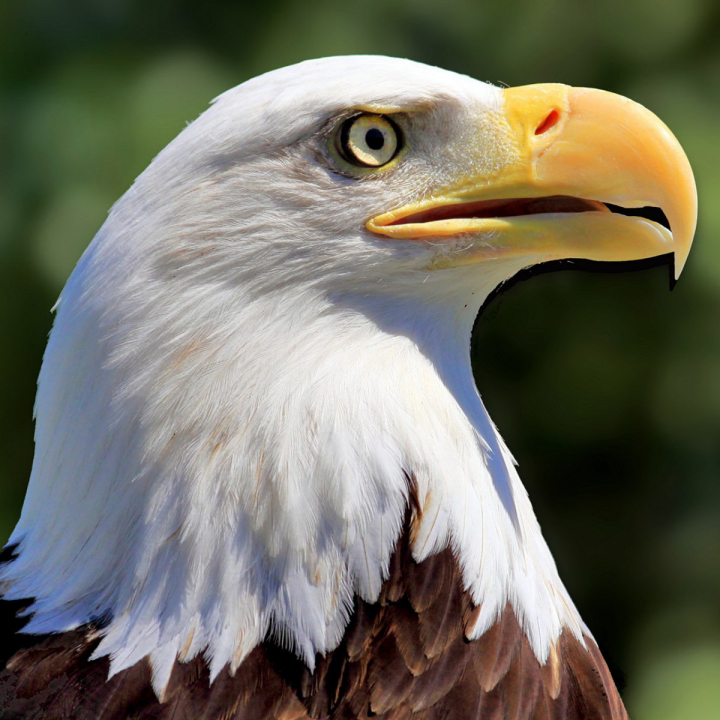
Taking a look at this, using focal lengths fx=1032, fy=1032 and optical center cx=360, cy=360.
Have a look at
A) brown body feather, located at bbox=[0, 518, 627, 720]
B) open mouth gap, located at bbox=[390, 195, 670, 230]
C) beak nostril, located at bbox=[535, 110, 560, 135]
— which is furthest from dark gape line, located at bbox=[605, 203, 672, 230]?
brown body feather, located at bbox=[0, 518, 627, 720]

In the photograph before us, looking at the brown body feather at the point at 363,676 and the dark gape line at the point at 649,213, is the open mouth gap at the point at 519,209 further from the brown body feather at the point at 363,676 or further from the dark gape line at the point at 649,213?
the brown body feather at the point at 363,676

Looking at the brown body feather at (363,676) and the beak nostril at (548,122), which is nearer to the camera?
the brown body feather at (363,676)

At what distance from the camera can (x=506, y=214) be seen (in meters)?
1.76

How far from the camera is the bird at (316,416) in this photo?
5.10 ft

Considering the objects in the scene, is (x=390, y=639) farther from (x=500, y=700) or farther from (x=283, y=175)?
(x=283, y=175)

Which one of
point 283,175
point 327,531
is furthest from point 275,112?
point 327,531

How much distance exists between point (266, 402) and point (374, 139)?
0.47 m

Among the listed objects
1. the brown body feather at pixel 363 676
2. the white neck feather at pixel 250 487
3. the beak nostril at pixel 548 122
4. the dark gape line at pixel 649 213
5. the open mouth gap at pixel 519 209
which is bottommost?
the brown body feather at pixel 363 676

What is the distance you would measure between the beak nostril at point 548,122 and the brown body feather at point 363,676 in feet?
2.32

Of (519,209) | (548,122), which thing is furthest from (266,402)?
(548,122)

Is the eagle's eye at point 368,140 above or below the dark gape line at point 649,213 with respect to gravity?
above

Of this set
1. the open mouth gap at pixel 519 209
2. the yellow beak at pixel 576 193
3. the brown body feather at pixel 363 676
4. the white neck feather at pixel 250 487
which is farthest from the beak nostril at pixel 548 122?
the brown body feather at pixel 363 676

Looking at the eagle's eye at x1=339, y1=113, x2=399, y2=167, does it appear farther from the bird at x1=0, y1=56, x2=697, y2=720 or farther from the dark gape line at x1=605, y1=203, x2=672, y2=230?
the dark gape line at x1=605, y1=203, x2=672, y2=230

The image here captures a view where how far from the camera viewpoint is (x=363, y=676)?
155 centimetres
